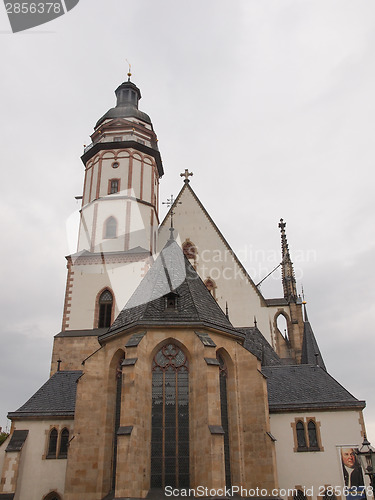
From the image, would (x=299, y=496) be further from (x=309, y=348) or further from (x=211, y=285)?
(x=211, y=285)

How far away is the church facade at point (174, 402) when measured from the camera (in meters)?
16.6

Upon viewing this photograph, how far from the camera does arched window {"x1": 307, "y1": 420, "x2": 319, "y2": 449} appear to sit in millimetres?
20844

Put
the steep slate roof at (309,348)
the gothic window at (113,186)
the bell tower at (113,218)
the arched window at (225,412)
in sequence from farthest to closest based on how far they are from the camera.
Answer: the gothic window at (113,186)
the bell tower at (113,218)
the steep slate roof at (309,348)
the arched window at (225,412)

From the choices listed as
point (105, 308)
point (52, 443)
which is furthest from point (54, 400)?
point (105, 308)

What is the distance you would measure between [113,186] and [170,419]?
64.5 ft

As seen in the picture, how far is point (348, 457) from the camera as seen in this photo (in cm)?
2028

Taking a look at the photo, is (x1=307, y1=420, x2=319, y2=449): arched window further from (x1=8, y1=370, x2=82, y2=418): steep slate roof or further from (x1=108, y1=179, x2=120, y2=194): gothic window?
(x1=108, y1=179, x2=120, y2=194): gothic window

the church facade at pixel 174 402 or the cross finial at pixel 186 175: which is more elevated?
the cross finial at pixel 186 175

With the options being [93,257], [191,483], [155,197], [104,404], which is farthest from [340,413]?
[155,197]

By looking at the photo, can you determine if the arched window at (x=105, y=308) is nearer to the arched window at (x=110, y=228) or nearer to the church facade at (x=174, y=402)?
the church facade at (x=174, y=402)

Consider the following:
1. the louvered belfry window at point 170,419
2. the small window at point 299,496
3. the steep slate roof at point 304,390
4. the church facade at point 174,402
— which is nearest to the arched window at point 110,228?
the church facade at point 174,402

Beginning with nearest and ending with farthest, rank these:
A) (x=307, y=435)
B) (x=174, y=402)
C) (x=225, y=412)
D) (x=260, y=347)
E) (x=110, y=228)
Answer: (x=174, y=402)
(x=225, y=412)
(x=307, y=435)
(x=260, y=347)
(x=110, y=228)

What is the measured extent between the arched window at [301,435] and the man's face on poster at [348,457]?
160cm

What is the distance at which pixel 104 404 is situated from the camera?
18.6 meters
